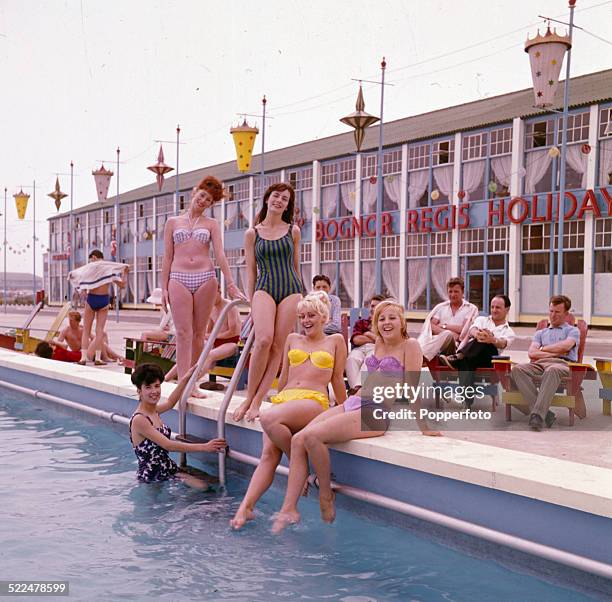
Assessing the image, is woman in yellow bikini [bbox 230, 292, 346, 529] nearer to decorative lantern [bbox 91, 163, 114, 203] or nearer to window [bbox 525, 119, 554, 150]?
window [bbox 525, 119, 554, 150]

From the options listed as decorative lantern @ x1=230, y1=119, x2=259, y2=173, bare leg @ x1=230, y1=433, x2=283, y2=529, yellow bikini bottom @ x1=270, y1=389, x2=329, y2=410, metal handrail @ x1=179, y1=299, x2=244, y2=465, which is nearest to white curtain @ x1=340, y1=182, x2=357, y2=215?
decorative lantern @ x1=230, y1=119, x2=259, y2=173

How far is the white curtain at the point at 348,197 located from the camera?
35719 millimetres

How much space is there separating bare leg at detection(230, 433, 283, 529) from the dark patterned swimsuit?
4.28 ft

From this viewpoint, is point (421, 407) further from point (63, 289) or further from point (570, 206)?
point (63, 289)

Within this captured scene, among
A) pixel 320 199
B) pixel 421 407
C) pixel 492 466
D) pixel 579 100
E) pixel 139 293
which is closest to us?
pixel 492 466

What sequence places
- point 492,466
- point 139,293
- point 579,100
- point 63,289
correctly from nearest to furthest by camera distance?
1. point 492,466
2. point 579,100
3. point 139,293
4. point 63,289

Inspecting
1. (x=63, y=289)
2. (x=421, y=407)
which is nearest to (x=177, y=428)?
(x=421, y=407)

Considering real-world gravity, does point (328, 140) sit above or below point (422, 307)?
above

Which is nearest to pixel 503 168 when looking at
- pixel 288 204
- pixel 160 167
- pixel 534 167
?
pixel 534 167

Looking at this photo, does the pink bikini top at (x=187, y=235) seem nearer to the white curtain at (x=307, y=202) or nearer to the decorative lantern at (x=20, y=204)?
the white curtain at (x=307, y=202)

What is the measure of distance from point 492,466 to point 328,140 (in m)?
39.7

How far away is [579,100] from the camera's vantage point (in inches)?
Result: 1042

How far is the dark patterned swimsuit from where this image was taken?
238 inches

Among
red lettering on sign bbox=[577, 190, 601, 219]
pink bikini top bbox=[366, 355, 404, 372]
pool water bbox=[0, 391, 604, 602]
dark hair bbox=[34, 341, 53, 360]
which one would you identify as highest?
red lettering on sign bbox=[577, 190, 601, 219]
